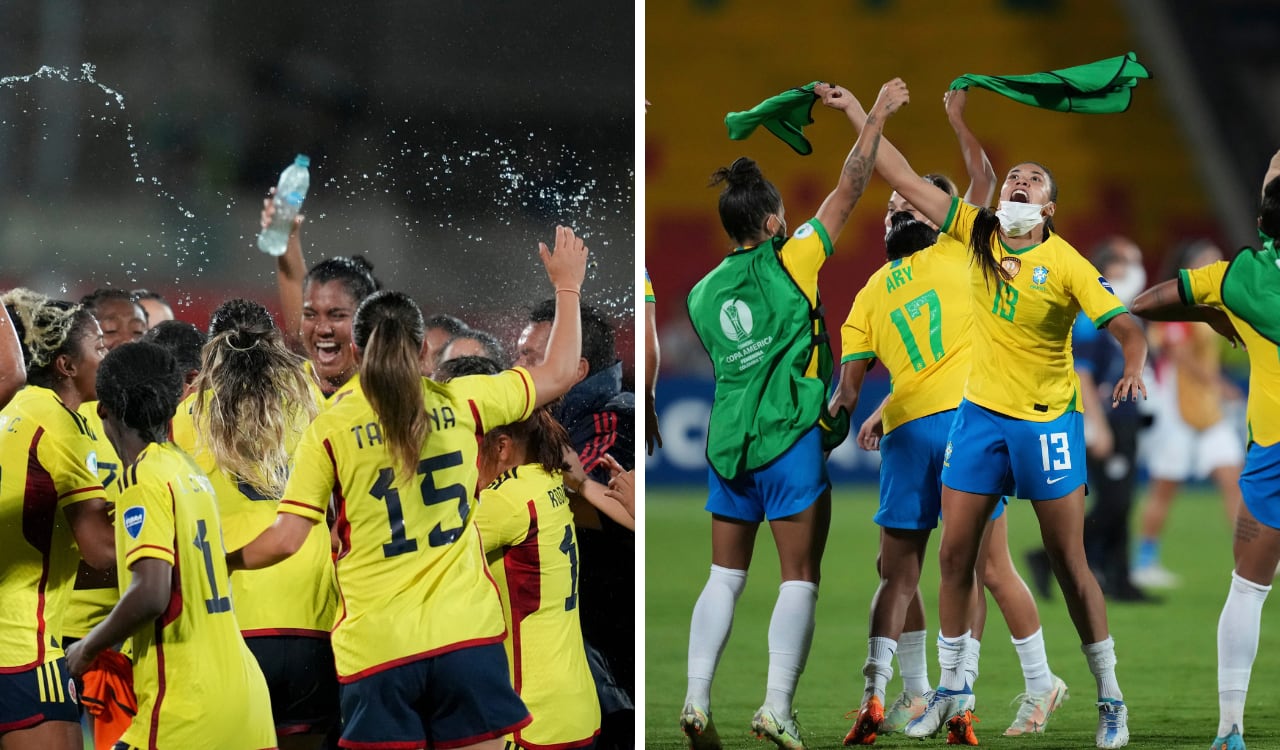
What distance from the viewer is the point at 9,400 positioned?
12.2 ft

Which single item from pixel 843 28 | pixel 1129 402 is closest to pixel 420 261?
pixel 1129 402

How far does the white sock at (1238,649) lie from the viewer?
388 centimetres

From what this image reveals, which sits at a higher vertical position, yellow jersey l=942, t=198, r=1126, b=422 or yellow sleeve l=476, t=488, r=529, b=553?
yellow jersey l=942, t=198, r=1126, b=422

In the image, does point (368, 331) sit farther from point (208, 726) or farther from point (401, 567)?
point (208, 726)

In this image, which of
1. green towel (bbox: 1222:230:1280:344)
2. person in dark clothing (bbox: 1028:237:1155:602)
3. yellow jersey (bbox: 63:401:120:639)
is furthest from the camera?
person in dark clothing (bbox: 1028:237:1155:602)

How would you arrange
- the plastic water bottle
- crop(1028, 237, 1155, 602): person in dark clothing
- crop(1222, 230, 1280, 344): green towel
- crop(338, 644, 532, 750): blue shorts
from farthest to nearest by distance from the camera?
crop(1028, 237, 1155, 602): person in dark clothing < the plastic water bottle < crop(1222, 230, 1280, 344): green towel < crop(338, 644, 532, 750): blue shorts

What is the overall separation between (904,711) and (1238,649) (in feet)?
3.15

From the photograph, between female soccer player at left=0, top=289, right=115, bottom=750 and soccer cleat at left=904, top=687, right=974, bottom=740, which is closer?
female soccer player at left=0, top=289, right=115, bottom=750

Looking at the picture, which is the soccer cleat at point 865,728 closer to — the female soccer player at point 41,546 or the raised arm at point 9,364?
the female soccer player at point 41,546

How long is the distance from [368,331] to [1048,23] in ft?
31.6

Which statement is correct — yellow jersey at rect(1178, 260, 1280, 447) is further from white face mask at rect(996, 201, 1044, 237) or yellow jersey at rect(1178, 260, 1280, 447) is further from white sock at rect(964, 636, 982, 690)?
white sock at rect(964, 636, 982, 690)

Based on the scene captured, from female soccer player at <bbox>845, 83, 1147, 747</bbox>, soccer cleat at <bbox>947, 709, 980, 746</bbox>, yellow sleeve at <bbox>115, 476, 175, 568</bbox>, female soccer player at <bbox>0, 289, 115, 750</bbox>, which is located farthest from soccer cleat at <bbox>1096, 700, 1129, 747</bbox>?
female soccer player at <bbox>0, 289, 115, 750</bbox>

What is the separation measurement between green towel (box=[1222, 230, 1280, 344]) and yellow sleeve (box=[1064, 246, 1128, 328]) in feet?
0.98

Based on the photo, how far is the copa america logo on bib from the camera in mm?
4156
